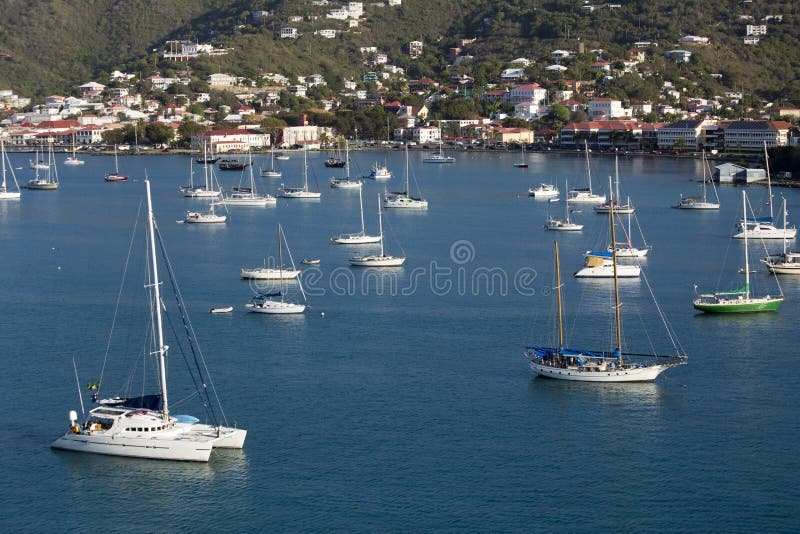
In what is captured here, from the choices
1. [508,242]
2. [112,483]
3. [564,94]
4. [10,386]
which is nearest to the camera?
[112,483]

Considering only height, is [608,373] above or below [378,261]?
below

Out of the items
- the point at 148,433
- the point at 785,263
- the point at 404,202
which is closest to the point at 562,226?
the point at 404,202

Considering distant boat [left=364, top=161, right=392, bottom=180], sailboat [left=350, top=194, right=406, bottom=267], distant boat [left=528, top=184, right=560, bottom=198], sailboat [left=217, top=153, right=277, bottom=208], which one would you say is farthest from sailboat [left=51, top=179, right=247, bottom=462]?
distant boat [left=364, top=161, right=392, bottom=180]

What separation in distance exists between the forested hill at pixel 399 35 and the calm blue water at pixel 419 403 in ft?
152

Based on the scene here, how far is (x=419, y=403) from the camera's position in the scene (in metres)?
13.1

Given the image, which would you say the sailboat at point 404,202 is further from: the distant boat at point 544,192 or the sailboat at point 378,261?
the sailboat at point 378,261

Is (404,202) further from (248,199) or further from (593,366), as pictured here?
(593,366)

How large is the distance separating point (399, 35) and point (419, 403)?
72.7 metres

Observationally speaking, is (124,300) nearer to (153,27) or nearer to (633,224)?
(633,224)

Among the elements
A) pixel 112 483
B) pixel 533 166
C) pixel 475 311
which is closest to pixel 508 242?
pixel 475 311

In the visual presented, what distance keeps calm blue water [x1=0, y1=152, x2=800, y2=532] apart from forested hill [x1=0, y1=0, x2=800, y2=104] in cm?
4647

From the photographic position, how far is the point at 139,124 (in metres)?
60.2

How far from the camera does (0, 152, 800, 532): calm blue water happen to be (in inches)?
413

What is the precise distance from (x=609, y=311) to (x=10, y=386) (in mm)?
8247
